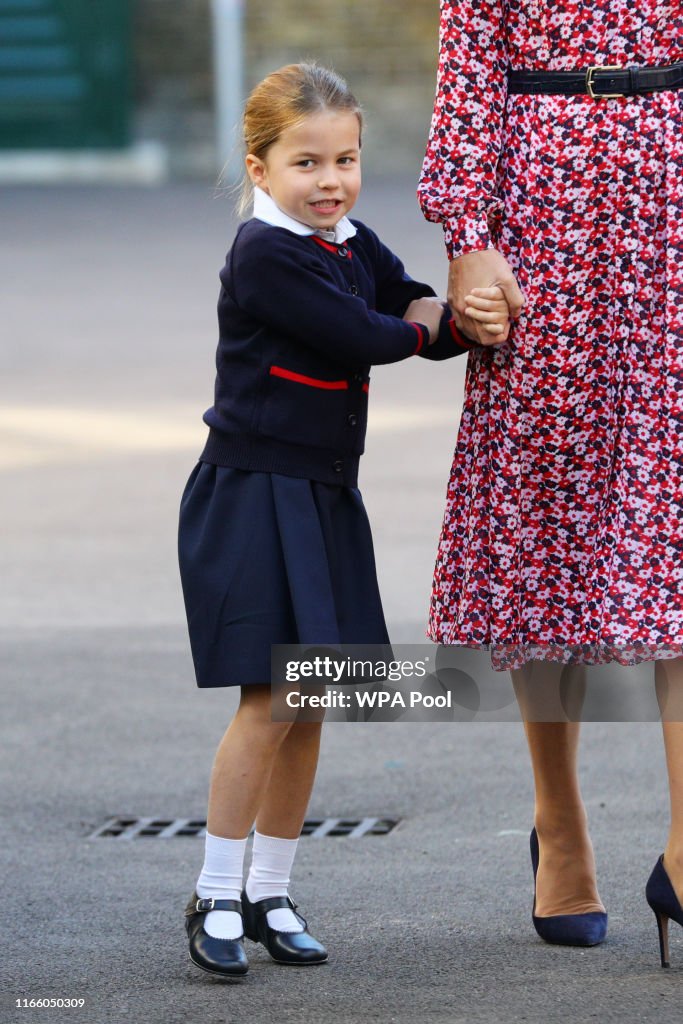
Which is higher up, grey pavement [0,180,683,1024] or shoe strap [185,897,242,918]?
shoe strap [185,897,242,918]

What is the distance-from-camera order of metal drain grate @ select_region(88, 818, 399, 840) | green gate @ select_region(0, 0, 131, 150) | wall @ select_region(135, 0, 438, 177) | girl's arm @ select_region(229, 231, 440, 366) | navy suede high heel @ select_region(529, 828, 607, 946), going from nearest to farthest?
girl's arm @ select_region(229, 231, 440, 366), navy suede high heel @ select_region(529, 828, 607, 946), metal drain grate @ select_region(88, 818, 399, 840), green gate @ select_region(0, 0, 131, 150), wall @ select_region(135, 0, 438, 177)

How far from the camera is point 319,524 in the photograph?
A: 3084 mm

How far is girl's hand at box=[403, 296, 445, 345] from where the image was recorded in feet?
10.6

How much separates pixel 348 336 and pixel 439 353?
289mm

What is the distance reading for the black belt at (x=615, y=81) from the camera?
10.0ft

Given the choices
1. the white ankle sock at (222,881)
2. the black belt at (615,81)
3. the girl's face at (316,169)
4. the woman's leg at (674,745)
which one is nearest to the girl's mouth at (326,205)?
the girl's face at (316,169)

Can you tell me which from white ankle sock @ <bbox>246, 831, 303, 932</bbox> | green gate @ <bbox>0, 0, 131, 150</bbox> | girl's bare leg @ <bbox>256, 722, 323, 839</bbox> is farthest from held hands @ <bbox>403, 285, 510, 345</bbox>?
green gate @ <bbox>0, 0, 131, 150</bbox>

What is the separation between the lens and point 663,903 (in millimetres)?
3062

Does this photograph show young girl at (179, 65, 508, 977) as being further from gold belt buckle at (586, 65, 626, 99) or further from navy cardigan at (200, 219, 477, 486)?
gold belt buckle at (586, 65, 626, 99)

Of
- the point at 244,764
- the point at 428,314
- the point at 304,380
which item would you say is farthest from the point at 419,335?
the point at 244,764

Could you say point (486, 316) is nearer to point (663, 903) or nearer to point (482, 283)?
point (482, 283)

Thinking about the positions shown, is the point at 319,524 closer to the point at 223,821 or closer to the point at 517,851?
the point at 223,821

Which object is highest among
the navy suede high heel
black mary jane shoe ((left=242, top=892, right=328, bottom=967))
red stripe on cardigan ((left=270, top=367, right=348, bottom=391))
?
red stripe on cardigan ((left=270, top=367, right=348, bottom=391))

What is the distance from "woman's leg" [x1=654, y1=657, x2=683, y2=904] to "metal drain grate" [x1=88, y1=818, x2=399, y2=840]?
120 centimetres
